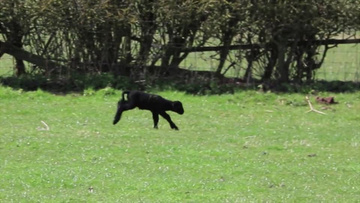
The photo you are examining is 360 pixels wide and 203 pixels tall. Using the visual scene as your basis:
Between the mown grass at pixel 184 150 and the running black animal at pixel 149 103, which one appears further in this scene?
the running black animal at pixel 149 103

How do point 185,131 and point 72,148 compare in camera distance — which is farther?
point 185,131

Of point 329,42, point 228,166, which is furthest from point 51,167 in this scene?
point 329,42

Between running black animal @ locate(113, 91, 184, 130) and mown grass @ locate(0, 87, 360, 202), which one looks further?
running black animal @ locate(113, 91, 184, 130)

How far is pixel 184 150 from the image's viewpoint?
1317 centimetres

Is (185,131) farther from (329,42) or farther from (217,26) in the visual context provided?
(329,42)

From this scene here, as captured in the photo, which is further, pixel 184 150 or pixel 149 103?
pixel 184 150

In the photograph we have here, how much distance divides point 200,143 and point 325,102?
486cm

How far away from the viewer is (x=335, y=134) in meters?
15.1

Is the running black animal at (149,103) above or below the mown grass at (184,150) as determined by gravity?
above

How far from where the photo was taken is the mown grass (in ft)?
35.1

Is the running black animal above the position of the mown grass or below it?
above

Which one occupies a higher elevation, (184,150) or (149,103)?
(149,103)

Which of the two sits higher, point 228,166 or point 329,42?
point 329,42

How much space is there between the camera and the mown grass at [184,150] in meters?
10.7
